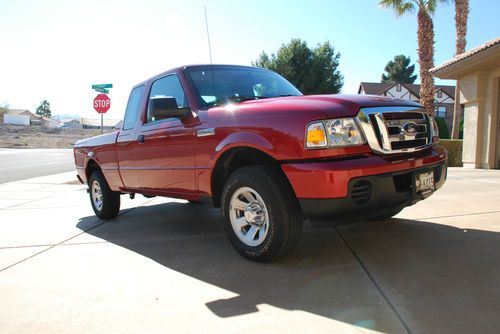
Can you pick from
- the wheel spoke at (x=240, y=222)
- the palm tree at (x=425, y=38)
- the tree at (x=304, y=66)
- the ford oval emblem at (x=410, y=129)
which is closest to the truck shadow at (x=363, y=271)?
the wheel spoke at (x=240, y=222)

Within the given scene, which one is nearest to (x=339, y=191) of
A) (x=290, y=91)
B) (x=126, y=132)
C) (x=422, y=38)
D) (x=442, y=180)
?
(x=442, y=180)

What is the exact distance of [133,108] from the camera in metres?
5.64

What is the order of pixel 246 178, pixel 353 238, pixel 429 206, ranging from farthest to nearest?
pixel 429 206 < pixel 353 238 < pixel 246 178

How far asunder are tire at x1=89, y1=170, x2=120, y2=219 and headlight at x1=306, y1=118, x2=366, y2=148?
394cm

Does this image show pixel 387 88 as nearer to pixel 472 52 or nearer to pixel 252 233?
pixel 472 52

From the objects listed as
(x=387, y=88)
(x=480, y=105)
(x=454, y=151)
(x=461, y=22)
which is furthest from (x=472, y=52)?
(x=387, y=88)

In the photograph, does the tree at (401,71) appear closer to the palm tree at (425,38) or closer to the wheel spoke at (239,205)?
the palm tree at (425,38)

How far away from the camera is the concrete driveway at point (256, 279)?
267 cm

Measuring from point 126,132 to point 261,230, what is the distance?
2718mm

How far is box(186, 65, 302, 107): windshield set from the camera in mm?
4355

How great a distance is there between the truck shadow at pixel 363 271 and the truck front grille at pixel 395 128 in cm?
89

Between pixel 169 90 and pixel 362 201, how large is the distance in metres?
2.67

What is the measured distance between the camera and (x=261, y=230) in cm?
369

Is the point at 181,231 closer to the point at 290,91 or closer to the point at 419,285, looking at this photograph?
the point at 290,91
